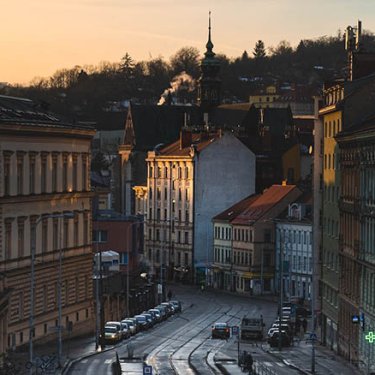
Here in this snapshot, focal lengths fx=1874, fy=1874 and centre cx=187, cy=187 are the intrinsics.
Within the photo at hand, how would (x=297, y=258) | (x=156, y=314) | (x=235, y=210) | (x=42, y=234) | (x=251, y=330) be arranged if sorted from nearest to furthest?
1. (x=42, y=234)
2. (x=251, y=330)
3. (x=156, y=314)
4. (x=297, y=258)
5. (x=235, y=210)

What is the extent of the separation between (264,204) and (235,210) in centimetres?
1021

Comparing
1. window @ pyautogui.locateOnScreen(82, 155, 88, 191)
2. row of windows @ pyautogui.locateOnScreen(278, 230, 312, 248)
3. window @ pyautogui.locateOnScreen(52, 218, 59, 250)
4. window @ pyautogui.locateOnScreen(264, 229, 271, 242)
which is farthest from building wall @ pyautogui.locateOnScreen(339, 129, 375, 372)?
window @ pyautogui.locateOnScreen(264, 229, 271, 242)

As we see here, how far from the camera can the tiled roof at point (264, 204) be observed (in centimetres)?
17462

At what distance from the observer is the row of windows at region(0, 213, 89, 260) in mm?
101188

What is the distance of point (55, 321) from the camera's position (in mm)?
107125

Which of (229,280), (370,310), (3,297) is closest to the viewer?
(3,297)

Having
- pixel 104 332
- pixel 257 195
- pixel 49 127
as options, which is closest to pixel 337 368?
pixel 104 332

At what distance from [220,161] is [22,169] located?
304 feet

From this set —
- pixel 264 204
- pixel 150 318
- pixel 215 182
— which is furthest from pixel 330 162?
pixel 215 182

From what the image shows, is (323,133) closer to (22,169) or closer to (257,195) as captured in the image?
(22,169)

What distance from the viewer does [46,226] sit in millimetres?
109062

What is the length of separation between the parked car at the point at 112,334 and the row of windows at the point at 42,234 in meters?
5.61

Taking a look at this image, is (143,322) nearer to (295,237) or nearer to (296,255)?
(296,255)

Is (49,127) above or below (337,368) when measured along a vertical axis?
above
